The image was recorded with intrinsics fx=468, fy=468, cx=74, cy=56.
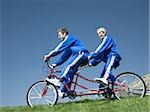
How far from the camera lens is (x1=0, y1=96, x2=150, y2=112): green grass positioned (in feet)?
42.2

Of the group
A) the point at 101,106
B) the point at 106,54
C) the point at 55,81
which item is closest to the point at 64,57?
the point at 55,81

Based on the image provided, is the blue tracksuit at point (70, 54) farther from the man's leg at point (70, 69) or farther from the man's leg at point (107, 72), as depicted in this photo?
the man's leg at point (107, 72)

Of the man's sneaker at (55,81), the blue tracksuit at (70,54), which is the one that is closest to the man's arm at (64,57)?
the blue tracksuit at (70,54)

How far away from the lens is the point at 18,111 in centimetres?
1442

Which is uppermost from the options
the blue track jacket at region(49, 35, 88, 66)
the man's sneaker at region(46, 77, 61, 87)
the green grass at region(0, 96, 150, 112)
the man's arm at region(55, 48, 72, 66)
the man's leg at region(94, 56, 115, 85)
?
the blue track jacket at region(49, 35, 88, 66)

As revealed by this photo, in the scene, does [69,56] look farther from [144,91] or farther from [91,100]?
[144,91]

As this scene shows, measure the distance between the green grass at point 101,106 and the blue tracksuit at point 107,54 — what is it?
1090 millimetres

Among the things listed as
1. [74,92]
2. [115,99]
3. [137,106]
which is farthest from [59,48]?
[137,106]

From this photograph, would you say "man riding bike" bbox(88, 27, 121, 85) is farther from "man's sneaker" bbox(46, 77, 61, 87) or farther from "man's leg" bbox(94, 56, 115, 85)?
"man's sneaker" bbox(46, 77, 61, 87)

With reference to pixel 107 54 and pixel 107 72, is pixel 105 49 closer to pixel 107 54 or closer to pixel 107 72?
pixel 107 54

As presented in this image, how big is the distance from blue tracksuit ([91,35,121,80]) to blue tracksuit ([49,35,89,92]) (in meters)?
0.39

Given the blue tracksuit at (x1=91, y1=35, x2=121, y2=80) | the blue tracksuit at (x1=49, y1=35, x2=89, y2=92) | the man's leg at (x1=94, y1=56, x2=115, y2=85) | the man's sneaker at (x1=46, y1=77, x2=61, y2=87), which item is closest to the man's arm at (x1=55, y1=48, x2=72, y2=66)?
the blue tracksuit at (x1=49, y1=35, x2=89, y2=92)

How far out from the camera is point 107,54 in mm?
14914

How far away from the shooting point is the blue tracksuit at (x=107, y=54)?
14.7m
